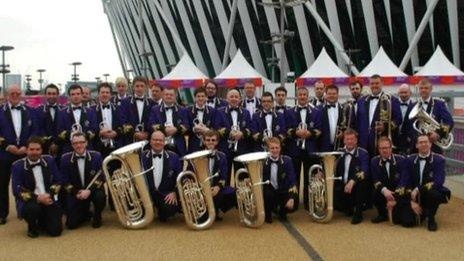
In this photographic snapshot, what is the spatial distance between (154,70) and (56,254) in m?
61.2

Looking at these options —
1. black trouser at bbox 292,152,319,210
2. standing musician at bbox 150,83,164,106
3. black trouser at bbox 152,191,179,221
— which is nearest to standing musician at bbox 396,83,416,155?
black trouser at bbox 292,152,319,210

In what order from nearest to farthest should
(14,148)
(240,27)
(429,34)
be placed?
(14,148) < (429,34) < (240,27)

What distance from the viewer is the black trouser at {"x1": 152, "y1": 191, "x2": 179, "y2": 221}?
739cm

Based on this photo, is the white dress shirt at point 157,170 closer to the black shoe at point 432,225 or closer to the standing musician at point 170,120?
the standing musician at point 170,120

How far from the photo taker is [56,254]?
608cm

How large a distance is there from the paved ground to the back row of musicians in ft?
0.89

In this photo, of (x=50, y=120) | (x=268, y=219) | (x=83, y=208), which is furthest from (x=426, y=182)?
(x=50, y=120)

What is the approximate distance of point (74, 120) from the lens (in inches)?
317

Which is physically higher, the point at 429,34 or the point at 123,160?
the point at 429,34

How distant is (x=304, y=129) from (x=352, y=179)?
1.07 meters

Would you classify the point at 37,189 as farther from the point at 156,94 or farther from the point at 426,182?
the point at 426,182

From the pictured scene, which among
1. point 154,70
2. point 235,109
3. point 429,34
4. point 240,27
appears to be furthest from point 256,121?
point 154,70

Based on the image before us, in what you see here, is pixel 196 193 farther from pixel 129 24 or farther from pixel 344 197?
pixel 129 24

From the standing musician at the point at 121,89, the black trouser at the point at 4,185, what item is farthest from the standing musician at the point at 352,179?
the black trouser at the point at 4,185
